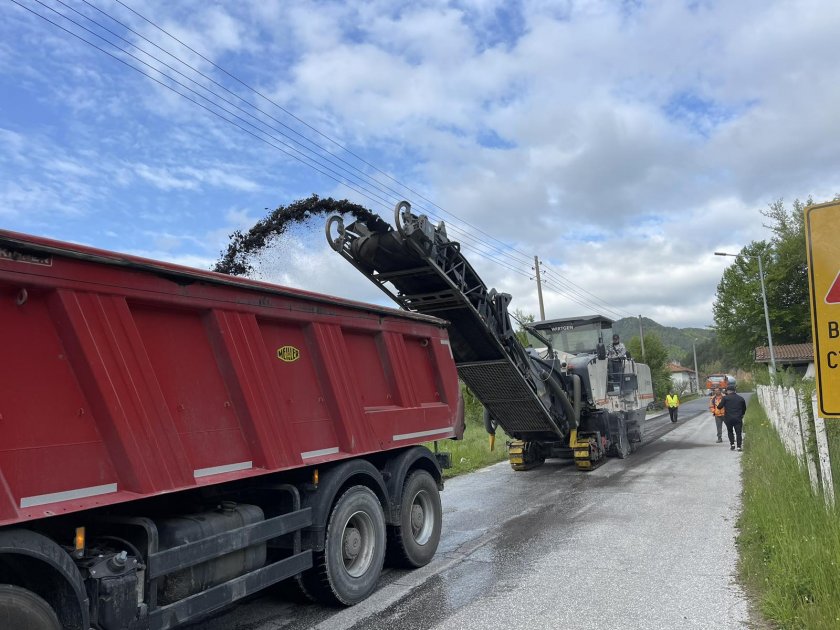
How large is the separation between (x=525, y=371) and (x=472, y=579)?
5.76m

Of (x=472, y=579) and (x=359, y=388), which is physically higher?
(x=359, y=388)

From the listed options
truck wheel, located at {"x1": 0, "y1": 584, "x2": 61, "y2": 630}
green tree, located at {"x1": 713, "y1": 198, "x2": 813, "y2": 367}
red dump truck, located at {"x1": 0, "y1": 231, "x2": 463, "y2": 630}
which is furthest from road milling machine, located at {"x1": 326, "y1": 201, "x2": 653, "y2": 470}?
green tree, located at {"x1": 713, "y1": 198, "x2": 813, "y2": 367}

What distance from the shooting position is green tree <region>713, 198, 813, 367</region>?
4328 centimetres

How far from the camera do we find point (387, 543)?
629 cm

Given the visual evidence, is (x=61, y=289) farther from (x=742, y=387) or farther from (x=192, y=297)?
(x=742, y=387)

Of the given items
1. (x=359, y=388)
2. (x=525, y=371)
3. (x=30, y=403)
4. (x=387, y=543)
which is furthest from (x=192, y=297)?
(x=525, y=371)

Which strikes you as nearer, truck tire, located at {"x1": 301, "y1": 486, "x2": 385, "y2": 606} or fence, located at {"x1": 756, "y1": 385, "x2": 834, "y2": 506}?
truck tire, located at {"x1": 301, "y1": 486, "x2": 385, "y2": 606}

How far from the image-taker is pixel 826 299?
367 centimetres

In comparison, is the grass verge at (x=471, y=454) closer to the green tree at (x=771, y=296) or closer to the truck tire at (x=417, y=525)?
the truck tire at (x=417, y=525)

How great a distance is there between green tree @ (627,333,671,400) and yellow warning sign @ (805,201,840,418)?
4904 centimetres

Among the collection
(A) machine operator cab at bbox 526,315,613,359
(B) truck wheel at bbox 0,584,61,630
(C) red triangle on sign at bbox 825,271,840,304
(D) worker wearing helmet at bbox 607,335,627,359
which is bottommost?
(B) truck wheel at bbox 0,584,61,630

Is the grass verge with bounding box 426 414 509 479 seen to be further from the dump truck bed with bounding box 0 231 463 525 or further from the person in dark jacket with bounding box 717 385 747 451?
the dump truck bed with bounding box 0 231 463 525

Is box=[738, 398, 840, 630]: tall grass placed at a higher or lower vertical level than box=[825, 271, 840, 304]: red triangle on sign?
lower

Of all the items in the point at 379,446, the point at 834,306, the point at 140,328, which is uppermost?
the point at 140,328
